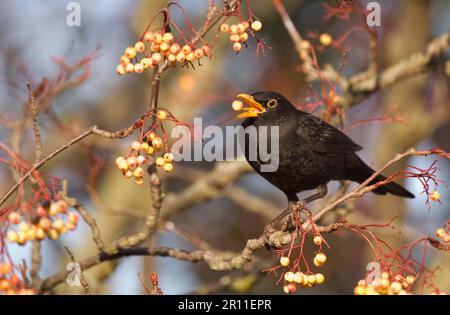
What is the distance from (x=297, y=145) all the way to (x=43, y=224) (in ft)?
7.96

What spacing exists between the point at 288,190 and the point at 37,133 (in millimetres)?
2317

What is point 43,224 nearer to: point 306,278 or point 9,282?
point 9,282

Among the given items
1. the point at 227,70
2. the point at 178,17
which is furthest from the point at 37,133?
the point at 227,70

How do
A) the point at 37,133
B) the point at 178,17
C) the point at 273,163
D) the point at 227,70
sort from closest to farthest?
the point at 37,133 → the point at 273,163 → the point at 178,17 → the point at 227,70

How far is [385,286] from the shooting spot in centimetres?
271

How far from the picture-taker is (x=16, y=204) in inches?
111

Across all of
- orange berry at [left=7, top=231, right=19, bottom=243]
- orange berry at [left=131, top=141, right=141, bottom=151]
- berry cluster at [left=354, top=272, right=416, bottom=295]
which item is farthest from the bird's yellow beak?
orange berry at [left=7, top=231, right=19, bottom=243]

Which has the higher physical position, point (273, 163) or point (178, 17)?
point (178, 17)

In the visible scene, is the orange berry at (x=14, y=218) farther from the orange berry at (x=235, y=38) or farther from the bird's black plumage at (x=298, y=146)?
the bird's black plumage at (x=298, y=146)

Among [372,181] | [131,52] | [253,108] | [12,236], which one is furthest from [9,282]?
[372,181]

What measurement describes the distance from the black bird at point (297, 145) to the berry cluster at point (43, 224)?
204 cm

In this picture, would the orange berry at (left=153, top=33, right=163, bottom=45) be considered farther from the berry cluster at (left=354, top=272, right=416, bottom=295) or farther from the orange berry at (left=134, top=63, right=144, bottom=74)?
the berry cluster at (left=354, top=272, right=416, bottom=295)

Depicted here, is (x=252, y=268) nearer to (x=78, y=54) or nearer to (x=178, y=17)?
(x=78, y=54)
